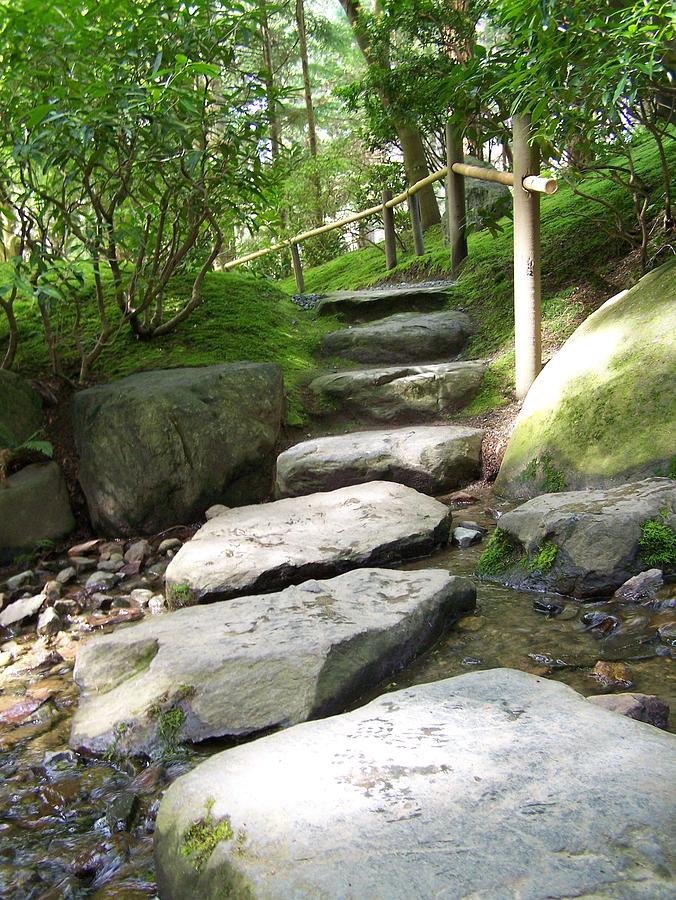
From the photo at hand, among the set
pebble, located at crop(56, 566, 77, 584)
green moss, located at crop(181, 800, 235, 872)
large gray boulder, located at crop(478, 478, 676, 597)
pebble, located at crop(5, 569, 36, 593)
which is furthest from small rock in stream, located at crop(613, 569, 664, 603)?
pebble, located at crop(5, 569, 36, 593)

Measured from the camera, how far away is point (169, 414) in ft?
15.6

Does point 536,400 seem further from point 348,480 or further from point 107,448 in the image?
point 107,448

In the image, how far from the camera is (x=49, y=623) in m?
3.48

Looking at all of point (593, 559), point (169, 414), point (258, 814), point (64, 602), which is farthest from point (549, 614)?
point (169, 414)

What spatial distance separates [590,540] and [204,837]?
2079mm

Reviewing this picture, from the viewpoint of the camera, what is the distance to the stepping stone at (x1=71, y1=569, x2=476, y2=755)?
2225 mm

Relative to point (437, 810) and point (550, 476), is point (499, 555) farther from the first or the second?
point (437, 810)

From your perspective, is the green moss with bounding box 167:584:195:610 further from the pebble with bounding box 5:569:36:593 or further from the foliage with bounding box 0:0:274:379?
the foliage with bounding box 0:0:274:379

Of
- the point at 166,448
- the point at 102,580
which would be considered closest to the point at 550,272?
the point at 166,448

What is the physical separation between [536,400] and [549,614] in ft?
6.38

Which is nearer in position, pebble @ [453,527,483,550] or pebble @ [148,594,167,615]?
pebble @ [148,594,167,615]

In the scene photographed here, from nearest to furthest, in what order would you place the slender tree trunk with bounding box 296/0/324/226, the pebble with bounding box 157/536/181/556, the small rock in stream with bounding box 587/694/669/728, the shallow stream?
the shallow stream < the small rock in stream with bounding box 587/694/669/728 < the pebble with bounding box 157/536/181/556 < the slender tree trunk with bounding box 296/0/324/226

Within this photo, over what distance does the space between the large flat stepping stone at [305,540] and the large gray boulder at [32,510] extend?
1312 millimetres

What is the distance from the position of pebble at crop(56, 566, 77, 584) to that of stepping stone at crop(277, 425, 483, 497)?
147 cm
